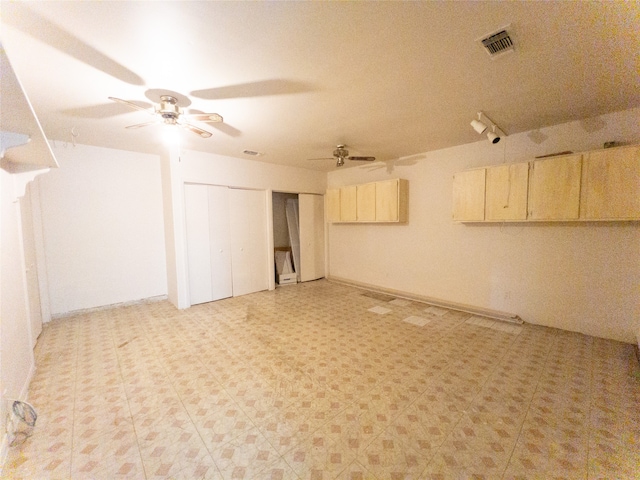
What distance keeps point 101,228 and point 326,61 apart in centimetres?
483

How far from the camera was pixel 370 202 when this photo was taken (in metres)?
5.31

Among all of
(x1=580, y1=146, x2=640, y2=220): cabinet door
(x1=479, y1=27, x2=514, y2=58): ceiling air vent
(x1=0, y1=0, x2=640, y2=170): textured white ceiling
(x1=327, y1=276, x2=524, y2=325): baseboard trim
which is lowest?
(x1=327, y1=276, x2=524, y2=325): baseboard trim

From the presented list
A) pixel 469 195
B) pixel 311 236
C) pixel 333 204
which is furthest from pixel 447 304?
pixel 311 236

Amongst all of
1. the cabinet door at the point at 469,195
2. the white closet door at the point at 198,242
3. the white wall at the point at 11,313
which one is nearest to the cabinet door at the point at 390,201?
the cabinet door at the point at 469,195

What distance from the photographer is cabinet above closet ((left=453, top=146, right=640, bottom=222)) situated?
8.79 ft

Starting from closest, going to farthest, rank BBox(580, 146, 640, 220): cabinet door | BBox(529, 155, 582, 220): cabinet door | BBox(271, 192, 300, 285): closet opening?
BBox(580, 146, 640, 220): cabinet door < BBox(529, 155, 582, 220): cabinet door < BBox(271, 192, 300, 285): closet opening

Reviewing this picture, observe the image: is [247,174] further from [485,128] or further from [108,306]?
[485,128]

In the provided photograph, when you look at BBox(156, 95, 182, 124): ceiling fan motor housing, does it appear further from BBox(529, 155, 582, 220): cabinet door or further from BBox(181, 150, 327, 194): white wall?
BBox(529, 155, 582, 220): cabinet door

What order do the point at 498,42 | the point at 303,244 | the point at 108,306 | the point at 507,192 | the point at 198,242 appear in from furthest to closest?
the point at 303,244 → the point at 198,242 → the point at 108,306 → the point at 507,192 → the point at 498,42

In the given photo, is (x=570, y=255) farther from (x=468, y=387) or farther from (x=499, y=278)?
(x=468, y=387)

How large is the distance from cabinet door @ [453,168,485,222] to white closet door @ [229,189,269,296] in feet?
12.8

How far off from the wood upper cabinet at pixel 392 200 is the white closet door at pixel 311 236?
192 centimetres

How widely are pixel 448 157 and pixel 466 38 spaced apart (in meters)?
2.92

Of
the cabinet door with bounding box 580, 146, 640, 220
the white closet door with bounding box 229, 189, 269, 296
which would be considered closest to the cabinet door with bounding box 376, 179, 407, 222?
the cabinet door with bounding box 580, 146, 640, 220
